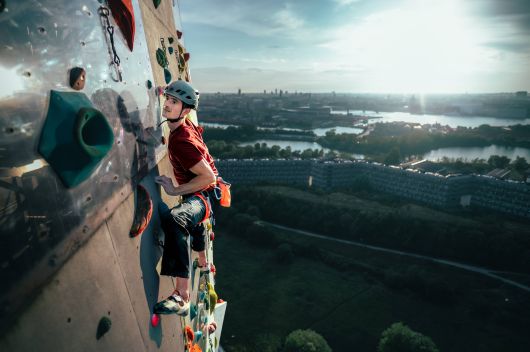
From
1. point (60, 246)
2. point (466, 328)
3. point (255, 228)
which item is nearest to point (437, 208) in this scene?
point (466, 328)

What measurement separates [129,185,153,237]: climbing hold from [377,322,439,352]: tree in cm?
2212

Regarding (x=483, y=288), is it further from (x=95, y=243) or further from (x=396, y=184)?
(x=95, y=243)

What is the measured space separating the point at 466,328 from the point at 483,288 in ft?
20.9

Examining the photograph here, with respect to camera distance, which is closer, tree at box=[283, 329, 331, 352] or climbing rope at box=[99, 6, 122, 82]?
climbing rope at box=[99, 6, 122, 82]

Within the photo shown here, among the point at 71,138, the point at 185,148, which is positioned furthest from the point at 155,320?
the point at 71,138

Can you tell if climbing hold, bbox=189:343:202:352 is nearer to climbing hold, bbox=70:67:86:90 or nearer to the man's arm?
the man's arm

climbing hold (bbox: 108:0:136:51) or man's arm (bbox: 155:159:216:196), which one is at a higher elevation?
climbing hold (bbox: 108:0:136:51)

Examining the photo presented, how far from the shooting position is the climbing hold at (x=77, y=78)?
211cm

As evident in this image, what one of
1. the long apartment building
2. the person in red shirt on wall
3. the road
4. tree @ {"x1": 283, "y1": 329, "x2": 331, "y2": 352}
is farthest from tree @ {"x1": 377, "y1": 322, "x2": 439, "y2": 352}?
the long apartment building

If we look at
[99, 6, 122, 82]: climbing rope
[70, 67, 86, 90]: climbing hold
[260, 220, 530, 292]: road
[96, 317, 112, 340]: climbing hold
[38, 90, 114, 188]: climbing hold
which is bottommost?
[260, 220, 530, 292]: road

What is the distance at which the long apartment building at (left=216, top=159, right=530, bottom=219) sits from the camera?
44.7 meters

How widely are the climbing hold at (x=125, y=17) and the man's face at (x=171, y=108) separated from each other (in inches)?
24.5

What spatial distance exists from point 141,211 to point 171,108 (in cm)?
121

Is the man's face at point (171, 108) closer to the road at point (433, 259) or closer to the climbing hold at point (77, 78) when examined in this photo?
the climbing hold at point (77, 78)
